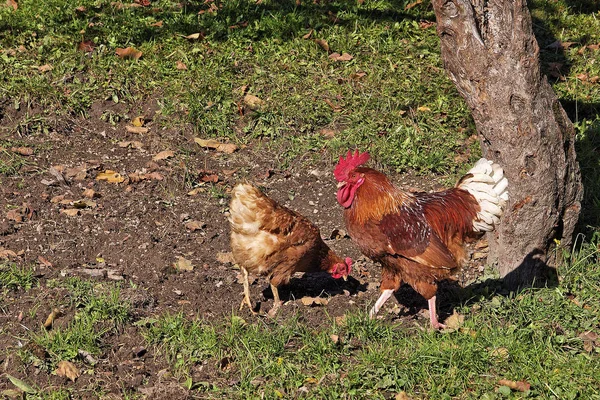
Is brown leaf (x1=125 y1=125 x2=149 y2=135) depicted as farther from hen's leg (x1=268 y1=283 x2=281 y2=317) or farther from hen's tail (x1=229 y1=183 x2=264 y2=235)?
hen's leg (x1=268 y1=283 x2=281 y2=317)

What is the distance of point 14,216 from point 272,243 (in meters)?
2.43

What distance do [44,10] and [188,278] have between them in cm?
475

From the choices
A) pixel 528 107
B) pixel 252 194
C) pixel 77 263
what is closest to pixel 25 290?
pixel 77 263

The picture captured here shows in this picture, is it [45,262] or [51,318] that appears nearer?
[51,318]

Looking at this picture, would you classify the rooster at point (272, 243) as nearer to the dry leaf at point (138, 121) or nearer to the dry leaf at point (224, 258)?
the dry leaf at point (224, 258)

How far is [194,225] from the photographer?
24.1ft

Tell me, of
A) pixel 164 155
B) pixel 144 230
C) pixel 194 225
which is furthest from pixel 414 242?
pixel 164 155

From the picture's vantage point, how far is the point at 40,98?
8531mm

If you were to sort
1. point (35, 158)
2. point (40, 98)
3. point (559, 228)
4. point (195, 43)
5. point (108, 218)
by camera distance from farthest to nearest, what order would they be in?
point (195, 43), point (40, 98), point (35, 158), point (108, 218), point (559, 228)

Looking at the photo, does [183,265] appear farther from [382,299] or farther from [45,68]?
[45,68]

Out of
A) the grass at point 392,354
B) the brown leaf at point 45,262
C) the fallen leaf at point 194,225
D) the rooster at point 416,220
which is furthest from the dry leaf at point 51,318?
the rooster at point 416,220

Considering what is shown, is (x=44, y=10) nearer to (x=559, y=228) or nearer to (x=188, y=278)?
(x=188, y=278)

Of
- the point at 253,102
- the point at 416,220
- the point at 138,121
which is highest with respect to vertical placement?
the point at 416,220

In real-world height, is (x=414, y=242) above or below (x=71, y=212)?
above
